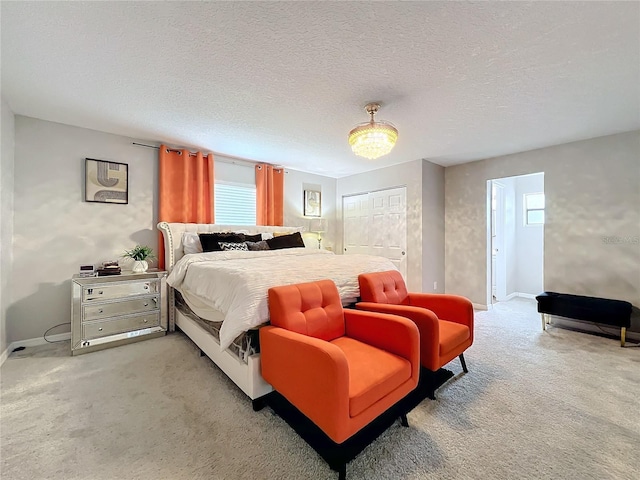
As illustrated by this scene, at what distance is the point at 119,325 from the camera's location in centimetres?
291

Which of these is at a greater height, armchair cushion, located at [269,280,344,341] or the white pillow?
the white pillow

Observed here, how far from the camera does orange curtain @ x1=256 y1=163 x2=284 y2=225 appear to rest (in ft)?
14.9

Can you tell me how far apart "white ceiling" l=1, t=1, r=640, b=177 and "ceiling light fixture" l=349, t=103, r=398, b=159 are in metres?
0.32

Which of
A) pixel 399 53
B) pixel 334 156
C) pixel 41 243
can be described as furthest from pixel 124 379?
pixel 334 156

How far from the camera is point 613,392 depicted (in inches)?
80.0

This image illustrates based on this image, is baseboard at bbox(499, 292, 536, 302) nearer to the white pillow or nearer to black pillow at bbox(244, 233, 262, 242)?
black pillow at bbox(244, 233, 262, 242)

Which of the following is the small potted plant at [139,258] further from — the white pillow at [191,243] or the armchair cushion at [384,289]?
the armchair cushion at [384,289]

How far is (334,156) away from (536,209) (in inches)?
171

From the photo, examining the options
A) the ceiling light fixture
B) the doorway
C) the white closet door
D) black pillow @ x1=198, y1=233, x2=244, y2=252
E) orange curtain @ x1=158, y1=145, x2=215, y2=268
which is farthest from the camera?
the doorway

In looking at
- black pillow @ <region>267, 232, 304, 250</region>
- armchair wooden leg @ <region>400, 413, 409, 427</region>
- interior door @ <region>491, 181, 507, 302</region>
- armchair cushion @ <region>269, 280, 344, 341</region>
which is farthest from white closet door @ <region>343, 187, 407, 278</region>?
armchair wooden leg @ <region>400, 413, 409, 427</region>

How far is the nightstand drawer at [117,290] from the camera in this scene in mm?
2738

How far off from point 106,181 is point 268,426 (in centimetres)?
350

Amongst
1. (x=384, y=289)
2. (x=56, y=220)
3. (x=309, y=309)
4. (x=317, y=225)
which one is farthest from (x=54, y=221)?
(x=384, y=289)

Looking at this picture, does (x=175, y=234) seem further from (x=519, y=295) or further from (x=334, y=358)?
(x=519, y=295)
